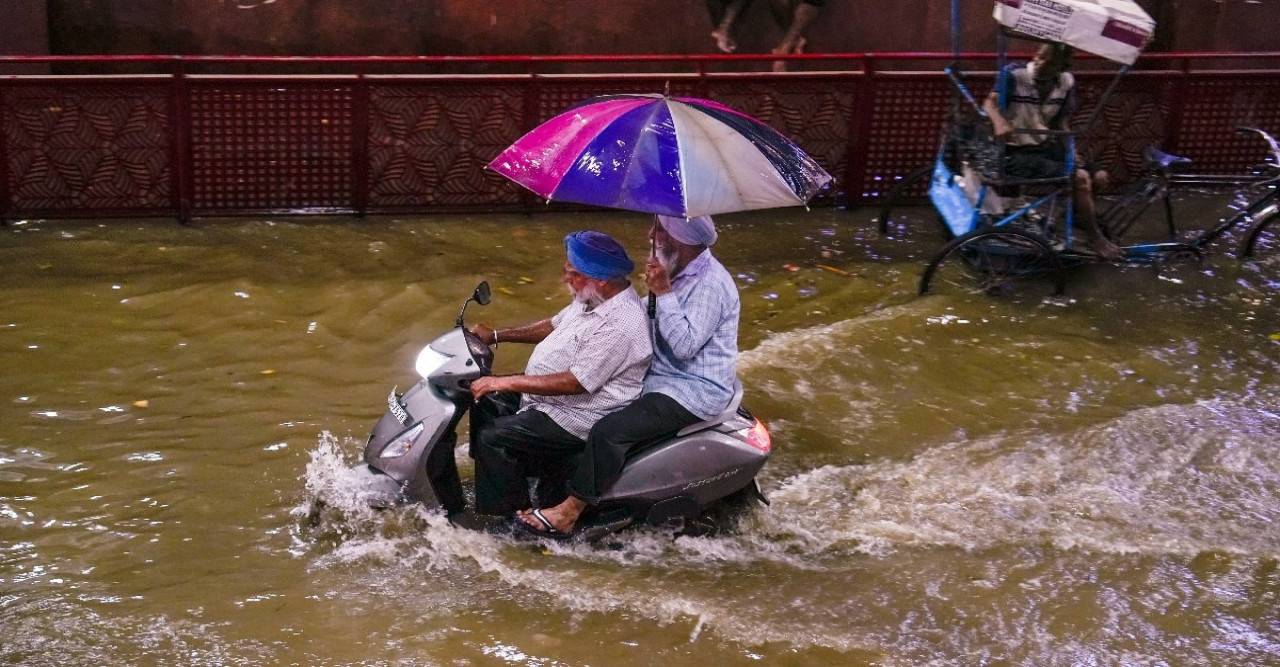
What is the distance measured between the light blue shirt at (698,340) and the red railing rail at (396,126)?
476 centimetres

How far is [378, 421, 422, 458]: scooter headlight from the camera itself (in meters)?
5.05

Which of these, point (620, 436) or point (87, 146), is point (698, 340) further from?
point (87, 146)

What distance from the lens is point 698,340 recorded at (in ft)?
16.2

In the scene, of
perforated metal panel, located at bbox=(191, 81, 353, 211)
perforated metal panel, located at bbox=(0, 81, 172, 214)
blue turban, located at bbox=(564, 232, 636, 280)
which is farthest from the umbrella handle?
perforated metal panel, located at bbox=(0, 81, 172, 214)

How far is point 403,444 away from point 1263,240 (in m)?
7.69

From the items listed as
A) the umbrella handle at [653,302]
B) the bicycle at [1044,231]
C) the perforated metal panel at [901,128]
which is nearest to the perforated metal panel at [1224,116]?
the bicycle at [1044,231]

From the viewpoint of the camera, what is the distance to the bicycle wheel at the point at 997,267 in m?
8.34

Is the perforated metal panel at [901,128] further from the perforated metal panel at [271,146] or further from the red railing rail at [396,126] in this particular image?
the perforated metal panel at [271,146]

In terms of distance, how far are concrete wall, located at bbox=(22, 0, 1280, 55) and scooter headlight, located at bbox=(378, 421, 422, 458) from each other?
8374 mm

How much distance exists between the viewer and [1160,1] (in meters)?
13.9

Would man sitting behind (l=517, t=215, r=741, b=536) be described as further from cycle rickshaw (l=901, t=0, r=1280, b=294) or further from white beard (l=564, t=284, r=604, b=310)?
cycle rickshaw (l=901, t=0, r=1280, b=294)

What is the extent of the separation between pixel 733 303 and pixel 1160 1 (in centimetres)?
1106

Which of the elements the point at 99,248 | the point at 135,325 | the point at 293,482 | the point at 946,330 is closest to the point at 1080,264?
the point at 946,330

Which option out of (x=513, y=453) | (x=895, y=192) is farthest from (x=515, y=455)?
(x=895, y=192)
